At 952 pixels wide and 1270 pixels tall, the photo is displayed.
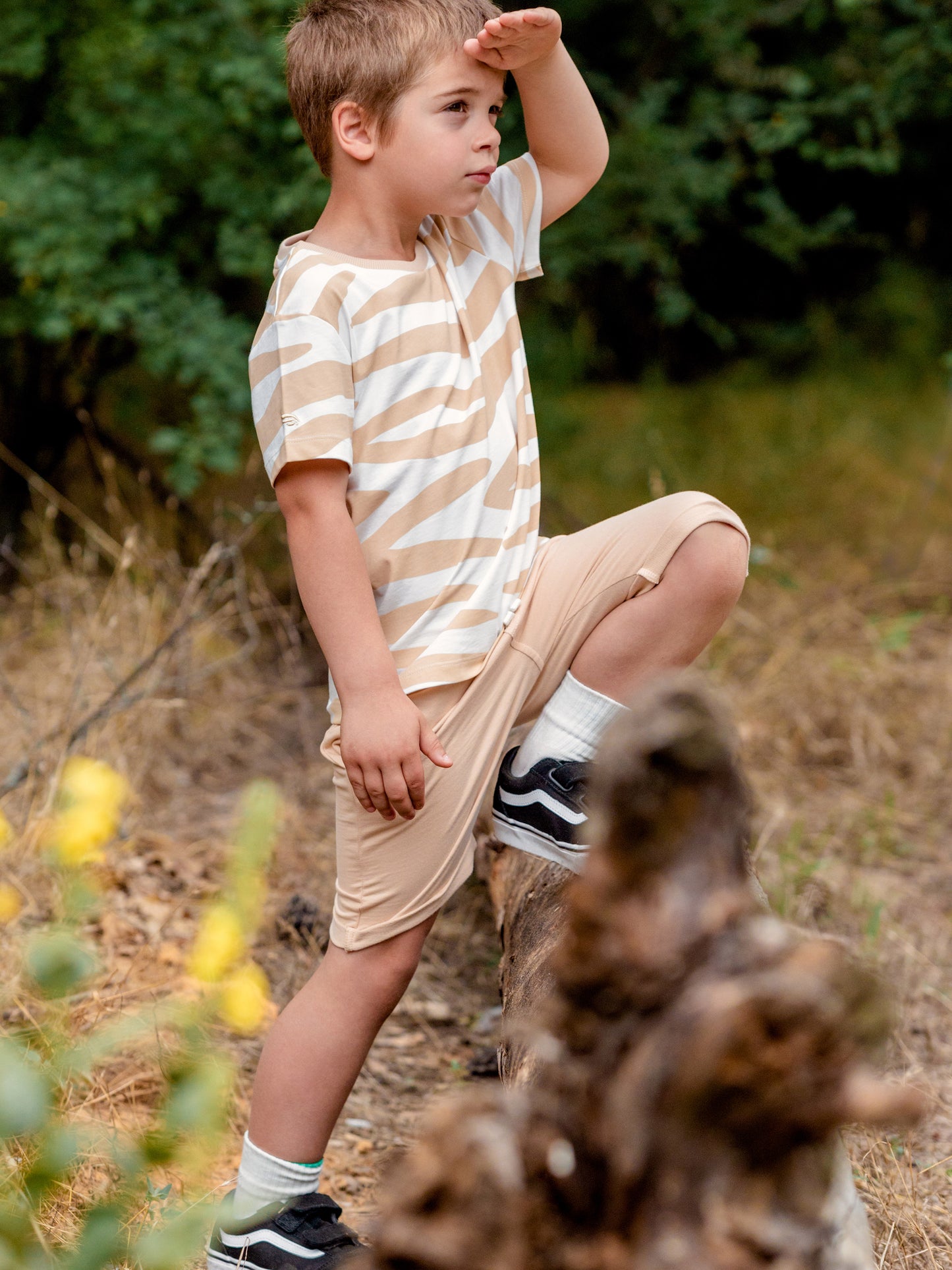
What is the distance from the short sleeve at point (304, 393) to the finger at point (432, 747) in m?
0.36

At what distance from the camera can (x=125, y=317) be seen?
399 cm

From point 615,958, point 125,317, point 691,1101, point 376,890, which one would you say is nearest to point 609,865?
point 615,958

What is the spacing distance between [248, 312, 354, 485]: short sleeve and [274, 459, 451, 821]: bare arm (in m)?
0.03

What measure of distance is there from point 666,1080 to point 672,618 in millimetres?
966

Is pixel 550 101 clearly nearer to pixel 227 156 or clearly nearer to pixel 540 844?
pixel 540 844

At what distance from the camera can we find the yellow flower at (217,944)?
2.92 ft

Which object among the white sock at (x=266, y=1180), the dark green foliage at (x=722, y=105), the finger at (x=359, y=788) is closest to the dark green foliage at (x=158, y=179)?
the dark green foliage at (x=722, y=105)

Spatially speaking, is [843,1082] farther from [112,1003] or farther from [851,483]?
[851,483]

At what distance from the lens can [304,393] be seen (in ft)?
5.23

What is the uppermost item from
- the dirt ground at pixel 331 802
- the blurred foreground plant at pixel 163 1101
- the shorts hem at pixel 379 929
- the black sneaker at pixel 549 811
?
the blurred foreground plant at pixel 163 1101

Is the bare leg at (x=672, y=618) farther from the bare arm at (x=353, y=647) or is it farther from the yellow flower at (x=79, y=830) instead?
the yellow flower at (x=79, y=830)

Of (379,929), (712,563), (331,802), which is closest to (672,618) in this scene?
(712,563)

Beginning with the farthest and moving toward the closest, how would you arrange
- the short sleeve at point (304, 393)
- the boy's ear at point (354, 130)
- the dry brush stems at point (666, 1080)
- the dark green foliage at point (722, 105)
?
the dark green foliage at point (722, 105)
the boy's ear at point (354, 130)
the short sleeve at point (304, 393)
the dry brush stems at point (666, 1080)

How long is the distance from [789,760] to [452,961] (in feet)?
4.55
